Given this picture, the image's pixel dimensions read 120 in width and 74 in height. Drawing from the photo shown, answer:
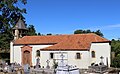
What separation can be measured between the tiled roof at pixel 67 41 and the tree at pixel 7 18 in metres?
7.39

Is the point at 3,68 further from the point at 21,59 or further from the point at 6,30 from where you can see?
the point at 6,30

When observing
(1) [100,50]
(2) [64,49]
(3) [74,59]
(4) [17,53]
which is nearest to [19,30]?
(4) [17,53]

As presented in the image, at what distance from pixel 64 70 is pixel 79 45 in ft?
80.7

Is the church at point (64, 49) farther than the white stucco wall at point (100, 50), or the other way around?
the white stucco wall at point (100, 50)

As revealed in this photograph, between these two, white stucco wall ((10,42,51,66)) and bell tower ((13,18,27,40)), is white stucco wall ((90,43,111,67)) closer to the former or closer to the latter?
white stucco wall ((10,42,51,66))

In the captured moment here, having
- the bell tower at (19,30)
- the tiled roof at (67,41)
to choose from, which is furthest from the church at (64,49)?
the bell tower at (19,30)

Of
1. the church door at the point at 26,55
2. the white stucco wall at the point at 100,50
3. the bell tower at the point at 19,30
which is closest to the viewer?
the white stucco wall at the point at 100,50

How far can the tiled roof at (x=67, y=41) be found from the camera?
3781 cm

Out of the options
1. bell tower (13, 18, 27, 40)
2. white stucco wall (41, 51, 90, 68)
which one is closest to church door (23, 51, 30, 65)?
white stucco wall (41, 51, 90, 68)

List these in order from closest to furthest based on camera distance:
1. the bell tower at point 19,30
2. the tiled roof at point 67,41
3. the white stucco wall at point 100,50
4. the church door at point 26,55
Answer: the white stucco wall at point 100,50 < the tiled roof at point 67,41 < the church door at point 26,55 < the bell tower at point 19,30

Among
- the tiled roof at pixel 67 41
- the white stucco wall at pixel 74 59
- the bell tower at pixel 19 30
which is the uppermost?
the bell tower at pixel 19 30

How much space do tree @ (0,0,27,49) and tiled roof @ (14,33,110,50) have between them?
7394mm

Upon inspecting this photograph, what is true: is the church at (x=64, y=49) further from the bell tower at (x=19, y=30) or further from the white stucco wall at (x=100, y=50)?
the bell tower at (x=19, y=30)

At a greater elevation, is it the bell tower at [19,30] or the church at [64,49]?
the bell tower at [19,30]
